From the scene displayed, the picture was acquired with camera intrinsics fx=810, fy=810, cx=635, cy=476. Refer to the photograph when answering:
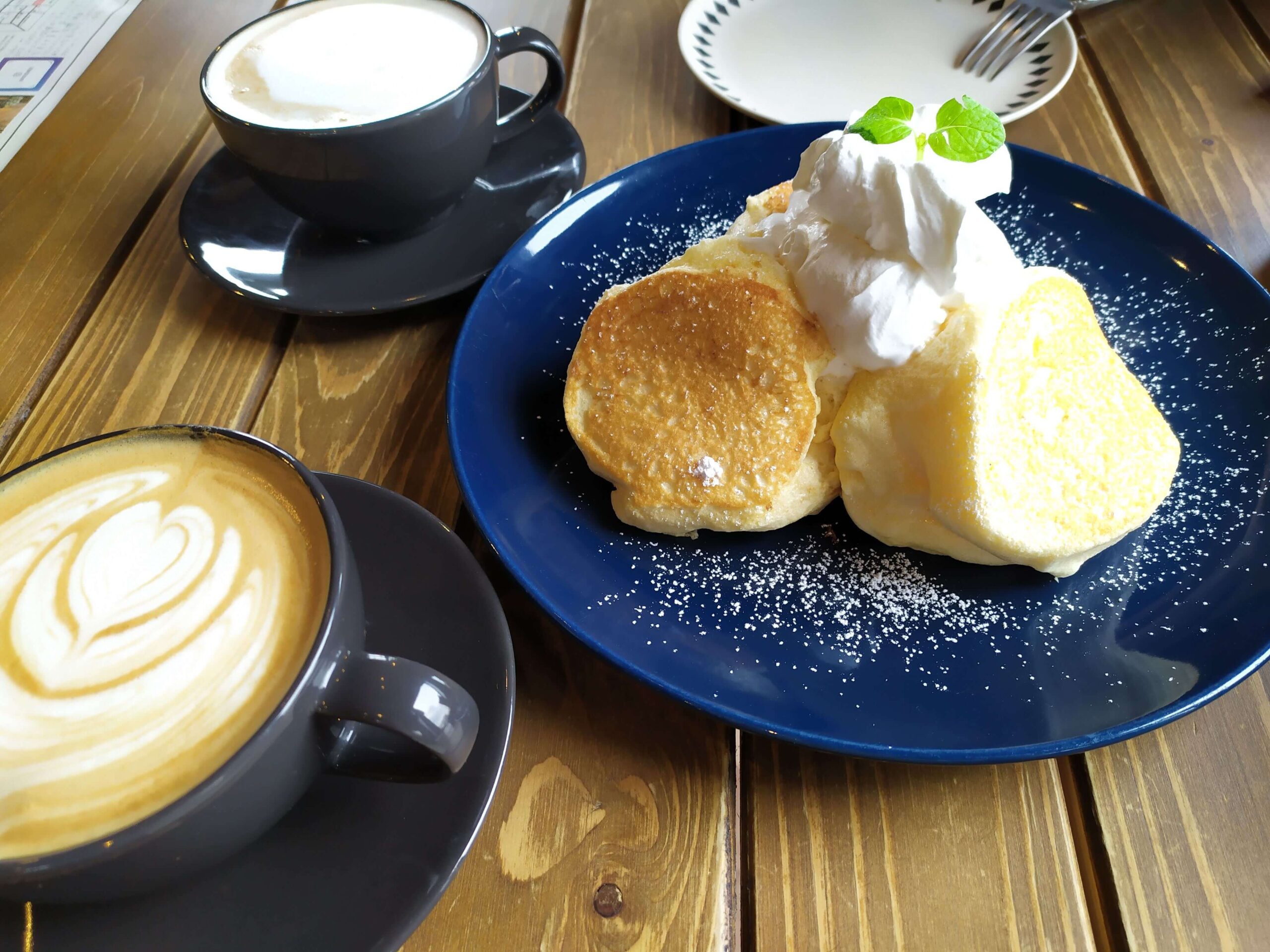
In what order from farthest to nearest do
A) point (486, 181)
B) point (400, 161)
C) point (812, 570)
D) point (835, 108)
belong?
point (835, 108) → point (486, 181) → point (400, 161) → point (812, 570)

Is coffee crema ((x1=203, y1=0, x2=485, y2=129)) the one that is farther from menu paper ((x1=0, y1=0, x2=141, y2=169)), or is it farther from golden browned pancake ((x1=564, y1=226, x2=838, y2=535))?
menu paper ((x1=0, y1=0, x2=141, y2=169))

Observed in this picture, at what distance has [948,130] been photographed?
2.54 ft

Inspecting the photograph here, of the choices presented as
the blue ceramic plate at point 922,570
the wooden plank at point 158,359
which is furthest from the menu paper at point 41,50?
the blue ceramic plate at point 922,570

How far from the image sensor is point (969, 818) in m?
0.60

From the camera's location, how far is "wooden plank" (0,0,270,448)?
3.28 feet

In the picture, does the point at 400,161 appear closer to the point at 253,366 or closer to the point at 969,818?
the point at 253,366

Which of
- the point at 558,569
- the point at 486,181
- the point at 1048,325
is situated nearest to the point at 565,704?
the point at 558,569

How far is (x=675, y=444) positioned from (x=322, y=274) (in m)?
0.53

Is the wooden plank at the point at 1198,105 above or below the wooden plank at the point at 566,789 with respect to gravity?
above

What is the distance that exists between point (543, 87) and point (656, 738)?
0.86 metres

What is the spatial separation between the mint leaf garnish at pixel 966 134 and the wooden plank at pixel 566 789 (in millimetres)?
574

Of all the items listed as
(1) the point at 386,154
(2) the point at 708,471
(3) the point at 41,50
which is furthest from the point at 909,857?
(3) the point at 41,50

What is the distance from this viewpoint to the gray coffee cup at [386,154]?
857 millimetres

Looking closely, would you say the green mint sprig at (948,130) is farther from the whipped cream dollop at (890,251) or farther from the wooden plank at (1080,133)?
the wooden plank at (1080,133)
